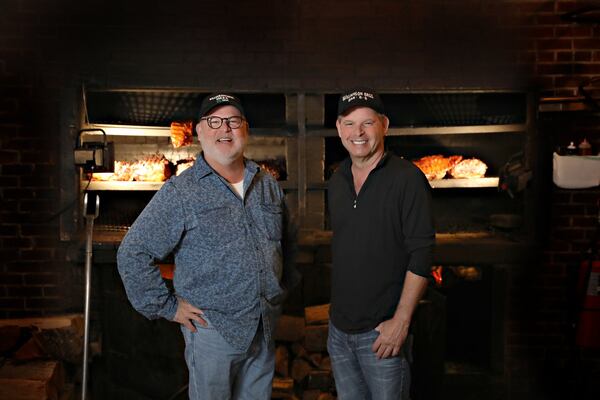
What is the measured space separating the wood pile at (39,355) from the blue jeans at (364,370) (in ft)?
6.94

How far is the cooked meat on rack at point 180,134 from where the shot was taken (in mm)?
4730

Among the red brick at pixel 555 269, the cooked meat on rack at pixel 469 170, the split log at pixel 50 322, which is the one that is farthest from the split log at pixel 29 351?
the red brick at pixel 555 269

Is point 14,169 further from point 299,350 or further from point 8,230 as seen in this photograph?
point 299,350

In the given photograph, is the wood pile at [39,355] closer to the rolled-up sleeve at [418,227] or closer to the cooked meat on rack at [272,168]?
the cooked meat on rack at [272,168]

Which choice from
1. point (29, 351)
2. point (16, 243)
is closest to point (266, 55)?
point (16, 243)

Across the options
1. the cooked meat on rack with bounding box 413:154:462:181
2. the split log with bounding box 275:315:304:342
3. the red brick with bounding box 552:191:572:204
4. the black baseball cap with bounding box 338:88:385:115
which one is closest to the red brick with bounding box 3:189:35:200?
the split log with bounding box 275:315:304:342

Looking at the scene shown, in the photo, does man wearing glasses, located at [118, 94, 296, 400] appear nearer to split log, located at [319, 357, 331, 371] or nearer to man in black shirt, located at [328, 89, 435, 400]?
man in black shirt, located at [328, 89, 435, 400]

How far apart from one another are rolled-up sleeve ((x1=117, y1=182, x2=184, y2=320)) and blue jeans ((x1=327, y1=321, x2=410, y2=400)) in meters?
0.83

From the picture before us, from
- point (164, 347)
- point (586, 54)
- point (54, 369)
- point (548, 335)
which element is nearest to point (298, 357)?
point (164, 347)

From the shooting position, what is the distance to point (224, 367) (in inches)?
112

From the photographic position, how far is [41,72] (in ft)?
15.4

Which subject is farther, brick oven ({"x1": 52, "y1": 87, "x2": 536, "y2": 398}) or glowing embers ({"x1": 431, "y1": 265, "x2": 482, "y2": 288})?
glowing embers ({"x1": 431, "y1": 265, "x2": 482, "y2": 288})

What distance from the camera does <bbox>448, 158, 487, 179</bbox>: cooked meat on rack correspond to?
5.02 m

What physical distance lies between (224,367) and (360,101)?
1369 mm
